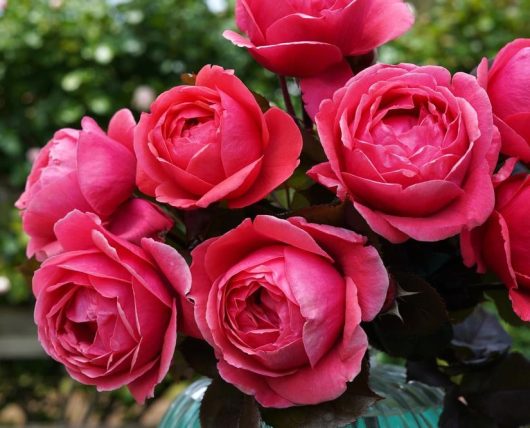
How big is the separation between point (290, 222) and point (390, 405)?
0.82 ft

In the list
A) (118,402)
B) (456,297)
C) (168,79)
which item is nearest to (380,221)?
(456,297)

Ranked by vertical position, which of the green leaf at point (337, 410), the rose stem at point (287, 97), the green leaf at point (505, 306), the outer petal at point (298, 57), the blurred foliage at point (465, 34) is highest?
the outer petal at point (298, 57)

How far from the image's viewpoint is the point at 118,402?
95.0 inches

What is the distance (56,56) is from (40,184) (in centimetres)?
179

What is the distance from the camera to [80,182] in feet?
1.65

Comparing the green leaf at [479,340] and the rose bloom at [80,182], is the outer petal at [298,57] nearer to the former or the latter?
the rose bloom at [80,182]

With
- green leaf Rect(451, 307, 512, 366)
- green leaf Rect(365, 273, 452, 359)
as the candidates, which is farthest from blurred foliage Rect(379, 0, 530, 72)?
green leaf Rect(365, 273, 452, 359)

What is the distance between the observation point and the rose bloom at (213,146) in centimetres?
47

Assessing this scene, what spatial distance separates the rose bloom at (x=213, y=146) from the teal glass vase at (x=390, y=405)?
0.68 ft

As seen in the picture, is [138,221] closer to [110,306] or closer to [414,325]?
[110,306]

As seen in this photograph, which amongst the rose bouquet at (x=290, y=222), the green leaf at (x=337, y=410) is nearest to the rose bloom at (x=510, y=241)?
the rose bouquet at (x=290, y=222)

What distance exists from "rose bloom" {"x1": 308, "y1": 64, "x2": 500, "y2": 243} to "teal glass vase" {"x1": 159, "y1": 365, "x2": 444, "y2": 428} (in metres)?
0.21

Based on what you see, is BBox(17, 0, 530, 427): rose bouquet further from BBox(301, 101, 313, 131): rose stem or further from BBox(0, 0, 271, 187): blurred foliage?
BBox(0, 0, 271, 187): blurred foliage

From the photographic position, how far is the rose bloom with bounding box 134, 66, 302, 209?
1.53 feet
